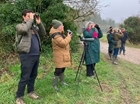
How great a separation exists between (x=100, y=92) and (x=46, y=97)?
168cm

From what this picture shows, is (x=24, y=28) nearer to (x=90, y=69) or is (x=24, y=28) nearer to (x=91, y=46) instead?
(x=91, y=46)

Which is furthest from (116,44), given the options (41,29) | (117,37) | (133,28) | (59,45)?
(133,28)

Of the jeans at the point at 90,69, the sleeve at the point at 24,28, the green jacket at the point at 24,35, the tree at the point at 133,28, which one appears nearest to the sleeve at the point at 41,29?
the green jacket at the point at 24,35

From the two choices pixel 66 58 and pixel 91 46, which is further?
pixel 91 46

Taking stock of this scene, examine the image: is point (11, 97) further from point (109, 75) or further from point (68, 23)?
point (68, 23)

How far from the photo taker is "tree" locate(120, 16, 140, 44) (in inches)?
1125

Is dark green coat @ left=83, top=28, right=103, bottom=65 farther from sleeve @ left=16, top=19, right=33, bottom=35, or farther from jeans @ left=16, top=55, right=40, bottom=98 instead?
sleeve @ left=16, top=19, right=33, bottom=35

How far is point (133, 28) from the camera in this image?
28938 millimetres

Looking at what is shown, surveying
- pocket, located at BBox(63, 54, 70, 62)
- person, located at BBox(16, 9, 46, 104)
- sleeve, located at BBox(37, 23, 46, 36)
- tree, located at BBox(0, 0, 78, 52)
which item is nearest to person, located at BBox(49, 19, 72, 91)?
pocket, located at BBox(63, 54, 70, 62)

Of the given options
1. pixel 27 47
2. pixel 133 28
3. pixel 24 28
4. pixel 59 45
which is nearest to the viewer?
pixel 24 28

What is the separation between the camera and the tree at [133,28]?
28578 mm

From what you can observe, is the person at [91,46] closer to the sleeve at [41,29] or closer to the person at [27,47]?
the sleeve at [41,29]

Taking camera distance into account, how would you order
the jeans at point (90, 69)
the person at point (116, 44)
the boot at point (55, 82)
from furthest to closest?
1. the person at point (116, 44)
2. the jeans at point (90, 69)
3. the boot at point (55, 82)

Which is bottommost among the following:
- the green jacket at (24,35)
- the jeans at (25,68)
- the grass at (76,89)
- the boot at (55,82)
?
the grass at (76,89)
